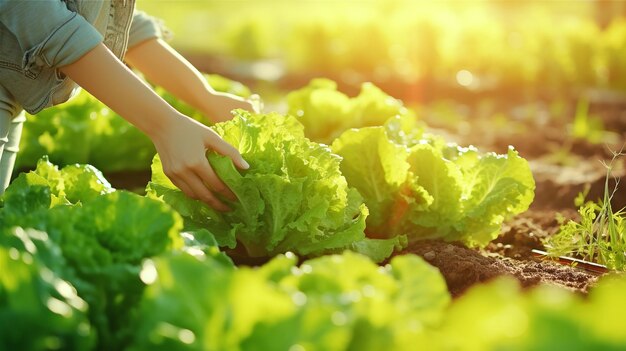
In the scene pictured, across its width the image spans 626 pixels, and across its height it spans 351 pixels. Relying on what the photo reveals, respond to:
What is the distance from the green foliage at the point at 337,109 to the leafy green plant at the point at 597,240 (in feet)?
4.24

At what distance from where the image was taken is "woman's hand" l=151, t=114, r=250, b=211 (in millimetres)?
2547

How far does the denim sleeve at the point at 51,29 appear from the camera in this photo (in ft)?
8.21

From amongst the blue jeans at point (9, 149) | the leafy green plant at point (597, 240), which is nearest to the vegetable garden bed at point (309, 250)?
the leafy green plant at point (597, 240)

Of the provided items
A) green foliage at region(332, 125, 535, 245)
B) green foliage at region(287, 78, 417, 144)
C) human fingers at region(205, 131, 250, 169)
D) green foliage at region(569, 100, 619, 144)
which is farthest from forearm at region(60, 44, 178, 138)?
green foliage at region(569, 100, 619, 144)

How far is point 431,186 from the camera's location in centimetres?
312

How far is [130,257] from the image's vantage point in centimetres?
200

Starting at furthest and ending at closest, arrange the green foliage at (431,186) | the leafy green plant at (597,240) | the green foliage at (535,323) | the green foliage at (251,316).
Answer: the green foliage at (431,186)
the leafy green plant at (597,240)
the green foliage at (251,316)
the green foliage at (535,323)

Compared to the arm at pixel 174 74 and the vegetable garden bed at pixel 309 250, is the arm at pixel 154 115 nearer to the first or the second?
the vegetable garden bed at pixel 309 250

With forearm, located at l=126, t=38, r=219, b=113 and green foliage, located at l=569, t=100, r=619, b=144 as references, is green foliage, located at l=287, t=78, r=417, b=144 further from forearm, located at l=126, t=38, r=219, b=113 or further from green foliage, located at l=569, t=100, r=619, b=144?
green foliage, located at l=569, t=100, r=619, b=144

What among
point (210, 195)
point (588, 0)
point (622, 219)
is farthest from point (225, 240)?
point (588, 0)

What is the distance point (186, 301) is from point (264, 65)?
9949mm

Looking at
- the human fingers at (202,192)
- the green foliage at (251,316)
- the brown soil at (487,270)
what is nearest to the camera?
the green foliage at (251,316)

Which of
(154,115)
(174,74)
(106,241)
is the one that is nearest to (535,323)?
(106,241)

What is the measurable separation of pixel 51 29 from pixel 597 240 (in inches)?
79.7
